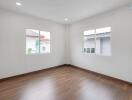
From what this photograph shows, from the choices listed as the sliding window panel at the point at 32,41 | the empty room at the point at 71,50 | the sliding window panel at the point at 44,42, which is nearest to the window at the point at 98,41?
the empty room at the point at 71,50

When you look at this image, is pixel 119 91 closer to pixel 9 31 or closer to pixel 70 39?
pixel 70 39

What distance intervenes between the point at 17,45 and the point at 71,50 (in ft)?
10.0

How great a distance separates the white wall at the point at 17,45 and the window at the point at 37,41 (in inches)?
8.0

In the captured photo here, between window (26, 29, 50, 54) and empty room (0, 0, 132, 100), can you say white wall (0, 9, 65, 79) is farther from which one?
window (26, 29, 50, 54)

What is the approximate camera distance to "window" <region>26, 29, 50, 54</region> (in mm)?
4176

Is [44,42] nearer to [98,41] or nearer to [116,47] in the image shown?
[98,41]

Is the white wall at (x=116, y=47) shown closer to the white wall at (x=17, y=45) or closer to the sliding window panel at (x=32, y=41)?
the white wall at (x=17, y=45)

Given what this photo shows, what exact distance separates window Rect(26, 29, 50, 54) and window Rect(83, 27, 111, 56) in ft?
6.87

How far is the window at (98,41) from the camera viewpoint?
12.2ft

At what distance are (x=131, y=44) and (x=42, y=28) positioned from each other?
3.91 m

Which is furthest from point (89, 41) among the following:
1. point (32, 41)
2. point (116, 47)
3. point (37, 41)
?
point (32, 41)

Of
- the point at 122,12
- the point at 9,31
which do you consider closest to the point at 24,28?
the point at 9,31

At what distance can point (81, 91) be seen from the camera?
2.63m

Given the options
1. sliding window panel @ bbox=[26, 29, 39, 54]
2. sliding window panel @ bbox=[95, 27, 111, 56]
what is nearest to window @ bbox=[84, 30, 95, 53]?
sliding window panel @ bbox=[95, 27, 111, 56]
